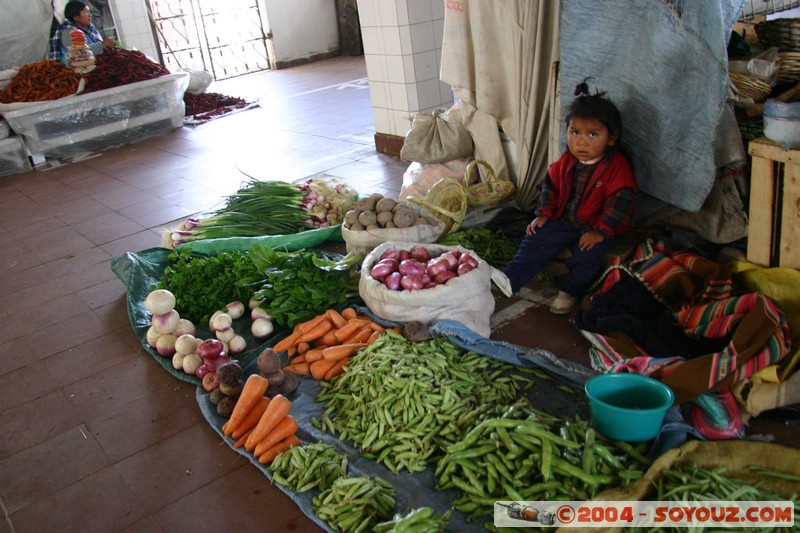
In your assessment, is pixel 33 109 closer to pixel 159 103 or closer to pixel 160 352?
pixel 159 103

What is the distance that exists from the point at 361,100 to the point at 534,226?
6.54 metres

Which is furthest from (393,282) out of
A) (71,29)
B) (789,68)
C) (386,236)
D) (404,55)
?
(71,29)

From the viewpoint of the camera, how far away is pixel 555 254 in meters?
3.71

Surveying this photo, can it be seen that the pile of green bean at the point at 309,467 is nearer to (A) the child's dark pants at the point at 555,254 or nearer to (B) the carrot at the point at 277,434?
(B) the carrot at the point at 277,434

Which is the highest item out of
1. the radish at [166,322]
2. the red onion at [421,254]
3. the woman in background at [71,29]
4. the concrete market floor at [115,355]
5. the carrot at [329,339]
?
the woman in background at [71,29]

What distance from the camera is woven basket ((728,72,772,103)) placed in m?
3.45

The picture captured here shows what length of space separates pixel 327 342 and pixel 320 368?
0.23 m

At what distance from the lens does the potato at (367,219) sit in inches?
162

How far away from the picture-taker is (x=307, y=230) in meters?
4.89

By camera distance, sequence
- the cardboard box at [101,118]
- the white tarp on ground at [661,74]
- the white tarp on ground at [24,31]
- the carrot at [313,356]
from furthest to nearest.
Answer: the white tarp on ground at [24,31], the cardboard box at [101,118], the carrot at [313,356], the white tarp on ground at [661,74]

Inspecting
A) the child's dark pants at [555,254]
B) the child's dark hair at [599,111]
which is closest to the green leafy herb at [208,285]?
the child's dark pants at [555,254]

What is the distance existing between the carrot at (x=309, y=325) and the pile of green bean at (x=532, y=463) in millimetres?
1258

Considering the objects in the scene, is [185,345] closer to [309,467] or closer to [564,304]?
[309,467]

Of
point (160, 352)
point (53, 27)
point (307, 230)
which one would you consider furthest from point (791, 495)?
point (53, 27)
